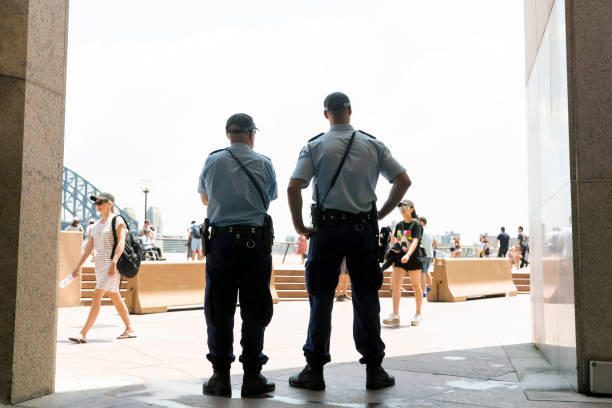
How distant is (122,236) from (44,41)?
364 centimetres

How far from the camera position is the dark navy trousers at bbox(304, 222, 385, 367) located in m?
4.87

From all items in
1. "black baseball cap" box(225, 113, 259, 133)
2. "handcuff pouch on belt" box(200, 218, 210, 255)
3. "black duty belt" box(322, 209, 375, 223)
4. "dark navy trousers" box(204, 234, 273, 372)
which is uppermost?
"black baseball cap" box(225, 113, 259, 133)

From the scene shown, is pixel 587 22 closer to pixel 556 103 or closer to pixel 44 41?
pixel 556 103

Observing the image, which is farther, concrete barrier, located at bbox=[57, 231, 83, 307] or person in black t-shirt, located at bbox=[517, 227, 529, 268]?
person in black t-shirt, located at bbox=[517, 227, 529, 268]

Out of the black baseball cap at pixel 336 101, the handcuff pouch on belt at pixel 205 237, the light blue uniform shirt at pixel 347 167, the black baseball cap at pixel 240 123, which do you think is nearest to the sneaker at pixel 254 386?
the handcuff pouch on belt at pixel 205 237

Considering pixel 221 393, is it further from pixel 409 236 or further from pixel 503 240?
pixel 503 240

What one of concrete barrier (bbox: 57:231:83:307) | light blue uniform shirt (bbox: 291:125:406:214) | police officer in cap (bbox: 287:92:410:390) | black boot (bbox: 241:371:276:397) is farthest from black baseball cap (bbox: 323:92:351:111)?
concrete barrier (bbox: 57:231:83:307)

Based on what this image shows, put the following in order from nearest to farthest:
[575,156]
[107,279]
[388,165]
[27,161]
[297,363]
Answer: [27,161]
[575,156]
[388,165]
[297,363]
[107,279]

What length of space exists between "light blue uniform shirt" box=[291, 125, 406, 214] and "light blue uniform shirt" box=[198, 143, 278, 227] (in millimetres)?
254

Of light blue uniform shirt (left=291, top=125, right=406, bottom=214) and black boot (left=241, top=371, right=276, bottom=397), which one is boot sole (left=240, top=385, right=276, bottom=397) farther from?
light blue uniform shirt (left=291, top=125, right=406, bottom=214)

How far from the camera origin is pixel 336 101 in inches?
203

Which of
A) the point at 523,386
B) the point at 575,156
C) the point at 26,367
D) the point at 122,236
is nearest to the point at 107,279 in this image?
the point at 122,236

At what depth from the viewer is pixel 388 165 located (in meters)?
5.09

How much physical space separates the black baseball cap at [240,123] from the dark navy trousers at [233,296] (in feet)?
2.66
